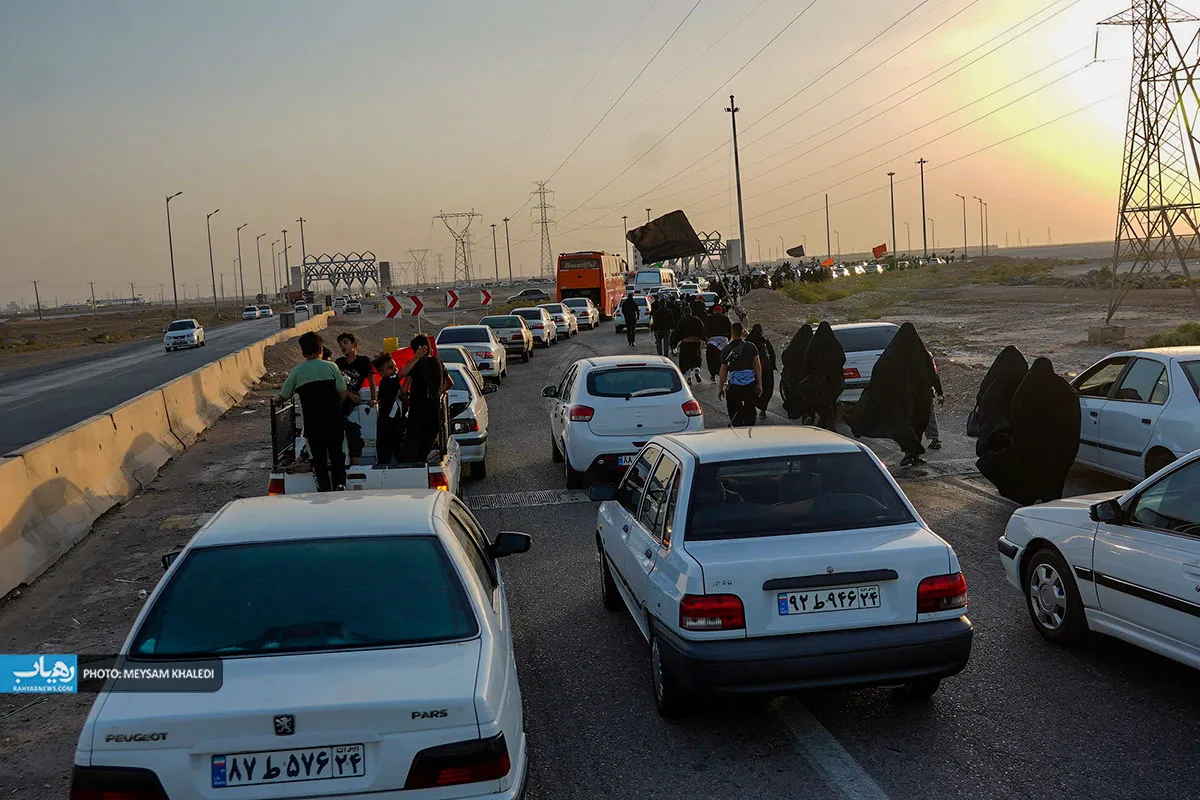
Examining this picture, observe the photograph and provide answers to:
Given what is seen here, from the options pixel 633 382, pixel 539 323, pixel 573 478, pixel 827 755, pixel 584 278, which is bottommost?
pixel 827 755

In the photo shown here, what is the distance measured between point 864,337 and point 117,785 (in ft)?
49.1

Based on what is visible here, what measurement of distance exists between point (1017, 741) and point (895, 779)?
766mm

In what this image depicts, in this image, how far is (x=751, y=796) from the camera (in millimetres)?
4605

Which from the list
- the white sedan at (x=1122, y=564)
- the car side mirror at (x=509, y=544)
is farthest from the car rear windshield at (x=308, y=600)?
the white sedan at (x=1122, y=564)

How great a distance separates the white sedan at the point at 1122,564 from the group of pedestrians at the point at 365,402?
570cm

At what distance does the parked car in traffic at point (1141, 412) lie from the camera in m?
9.72

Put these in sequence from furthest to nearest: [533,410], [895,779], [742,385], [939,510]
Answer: [533,410]
[742,385]
[939,510]
[895,779]

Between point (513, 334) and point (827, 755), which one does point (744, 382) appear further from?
point (513, 334)

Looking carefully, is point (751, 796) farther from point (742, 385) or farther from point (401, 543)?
point (742, 385)

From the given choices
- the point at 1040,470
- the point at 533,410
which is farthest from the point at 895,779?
the point at 533,410

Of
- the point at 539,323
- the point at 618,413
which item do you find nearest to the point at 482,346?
the point at 618,413

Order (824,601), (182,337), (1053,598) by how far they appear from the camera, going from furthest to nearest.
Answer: (182,337) < (1053,598) < (824,601)

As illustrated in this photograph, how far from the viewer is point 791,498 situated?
5801mm

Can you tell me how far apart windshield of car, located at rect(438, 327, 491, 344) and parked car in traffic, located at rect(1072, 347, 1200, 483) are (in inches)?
648
